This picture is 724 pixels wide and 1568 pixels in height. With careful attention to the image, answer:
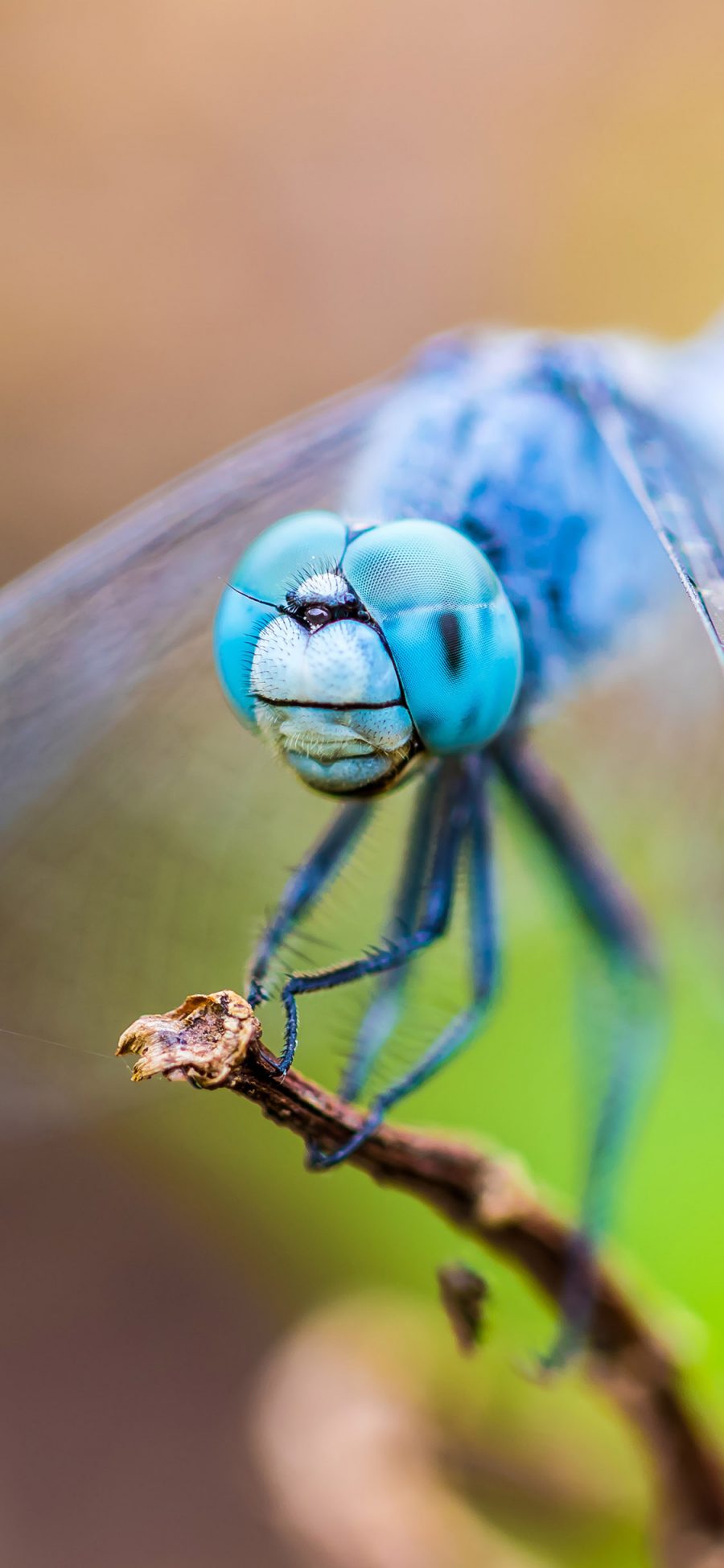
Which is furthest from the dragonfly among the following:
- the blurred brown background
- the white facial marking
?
the blurred brown background

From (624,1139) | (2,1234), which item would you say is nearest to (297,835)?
(624,1139)

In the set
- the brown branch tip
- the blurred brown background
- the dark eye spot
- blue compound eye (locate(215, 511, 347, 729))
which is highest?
the blurred brown background

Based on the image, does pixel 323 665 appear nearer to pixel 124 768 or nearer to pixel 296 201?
pixel 124 768

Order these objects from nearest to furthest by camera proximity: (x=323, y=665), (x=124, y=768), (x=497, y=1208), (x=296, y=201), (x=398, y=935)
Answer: (x=323, y=665) < (x=497, y=1208) < (x=398, y=935) < (x=124, y=768) < (x=296, y=201)

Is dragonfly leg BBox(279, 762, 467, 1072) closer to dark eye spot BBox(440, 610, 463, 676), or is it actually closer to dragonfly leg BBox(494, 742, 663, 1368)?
dragonfly leg BBox(494, 742, 663, 1368)

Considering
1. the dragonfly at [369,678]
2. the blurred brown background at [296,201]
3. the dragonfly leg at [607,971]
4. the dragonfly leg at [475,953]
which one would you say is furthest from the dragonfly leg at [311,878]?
the blurred brown background at [296,201]

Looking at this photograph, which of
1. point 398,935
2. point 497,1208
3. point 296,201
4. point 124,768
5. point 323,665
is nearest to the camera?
point 323,665

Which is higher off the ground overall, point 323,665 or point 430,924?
point 323,665

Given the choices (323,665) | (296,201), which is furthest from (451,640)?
(296,201)

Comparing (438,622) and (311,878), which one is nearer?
(438,622)
